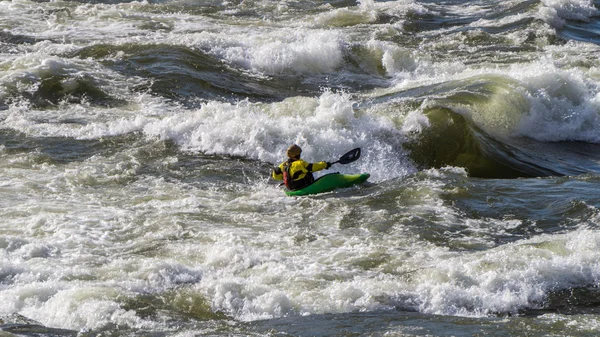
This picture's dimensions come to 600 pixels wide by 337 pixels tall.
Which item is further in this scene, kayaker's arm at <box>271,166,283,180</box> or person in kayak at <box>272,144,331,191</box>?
kayaker's arm at <box>271,166,283,180</box>

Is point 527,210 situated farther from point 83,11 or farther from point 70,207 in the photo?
point 83,11

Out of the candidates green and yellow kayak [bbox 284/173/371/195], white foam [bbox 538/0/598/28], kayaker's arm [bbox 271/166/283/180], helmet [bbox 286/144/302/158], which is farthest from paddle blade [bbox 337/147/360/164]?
white foam [bbox 538/0/598/28]

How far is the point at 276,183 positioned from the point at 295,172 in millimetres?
717

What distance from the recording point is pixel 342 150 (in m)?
12.2

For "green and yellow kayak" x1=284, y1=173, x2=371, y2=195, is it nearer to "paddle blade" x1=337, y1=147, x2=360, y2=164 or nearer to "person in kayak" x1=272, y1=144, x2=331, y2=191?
"person in kayak" x1=272, y1=144, x2=331, y2=191

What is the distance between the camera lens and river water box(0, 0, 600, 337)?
7176 mm

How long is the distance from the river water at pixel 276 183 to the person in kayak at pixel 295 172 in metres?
0.23

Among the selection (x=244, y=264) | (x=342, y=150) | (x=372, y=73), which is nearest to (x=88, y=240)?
(x=244, y=264)

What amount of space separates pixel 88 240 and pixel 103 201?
1.30 m

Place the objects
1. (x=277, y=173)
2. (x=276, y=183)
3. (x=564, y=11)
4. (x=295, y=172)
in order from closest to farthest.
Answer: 1. (x=295, y=172)
2. (x=277, y=173)
3. (x=276, y=183)
4. (x=564, y=11)

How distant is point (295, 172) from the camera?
1045 centimetres

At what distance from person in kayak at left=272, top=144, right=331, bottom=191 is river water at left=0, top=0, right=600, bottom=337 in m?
0.23

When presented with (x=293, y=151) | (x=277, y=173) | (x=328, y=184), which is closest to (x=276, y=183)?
(x=277, y=173)

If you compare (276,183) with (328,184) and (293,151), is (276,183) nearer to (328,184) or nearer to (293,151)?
(293,151)
